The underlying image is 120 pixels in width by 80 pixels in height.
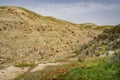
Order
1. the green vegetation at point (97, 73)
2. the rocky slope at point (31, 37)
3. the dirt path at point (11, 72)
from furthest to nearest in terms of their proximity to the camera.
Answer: the rocky slope at point (31, 37)
the dirt path at point (11, 72)
the green vegetation at point (97, 73)

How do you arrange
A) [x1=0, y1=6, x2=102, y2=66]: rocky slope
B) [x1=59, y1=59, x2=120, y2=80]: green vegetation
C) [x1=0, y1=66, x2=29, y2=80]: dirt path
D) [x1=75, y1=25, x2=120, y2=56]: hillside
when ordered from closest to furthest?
[x1=59, y1=59, x2=120, y2=80]: green vegetation
[x1=0, y1=66, x2=29, y2=80]: dirt path
[x1=75, y1=25, x2=120, y2=56]: hillside
[x1=0, y1=6, x2=102, y2=66]: rocky slope

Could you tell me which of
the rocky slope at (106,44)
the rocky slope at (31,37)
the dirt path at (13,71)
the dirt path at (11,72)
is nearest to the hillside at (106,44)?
the rocky slope at (106,44)

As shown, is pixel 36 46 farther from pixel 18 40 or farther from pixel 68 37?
pixel 68 37

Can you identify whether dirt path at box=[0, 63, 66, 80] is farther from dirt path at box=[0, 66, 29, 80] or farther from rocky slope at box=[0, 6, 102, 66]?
rocky slope at box=[0, 6, 102, 66]

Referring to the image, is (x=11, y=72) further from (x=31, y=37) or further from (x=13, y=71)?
A: (x=31, y=37)

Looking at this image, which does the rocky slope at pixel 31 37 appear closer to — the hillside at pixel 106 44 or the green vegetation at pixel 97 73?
the hillside at pixel 106 44

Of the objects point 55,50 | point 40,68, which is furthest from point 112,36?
point 55,50

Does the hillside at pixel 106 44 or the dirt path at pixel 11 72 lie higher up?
the hillside at pixel 106 44

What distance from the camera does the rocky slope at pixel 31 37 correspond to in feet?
215

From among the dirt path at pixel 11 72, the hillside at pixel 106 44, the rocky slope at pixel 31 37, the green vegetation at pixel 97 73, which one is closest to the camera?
the green vegetation at pixel 97 73

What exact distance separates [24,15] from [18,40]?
941 cm

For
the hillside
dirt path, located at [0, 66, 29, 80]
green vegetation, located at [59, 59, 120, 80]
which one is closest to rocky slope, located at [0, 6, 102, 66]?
the hillside

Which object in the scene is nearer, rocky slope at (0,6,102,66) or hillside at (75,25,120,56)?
hillside at (75,25,120,56)

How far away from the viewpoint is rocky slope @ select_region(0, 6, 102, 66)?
6553 centimetres
